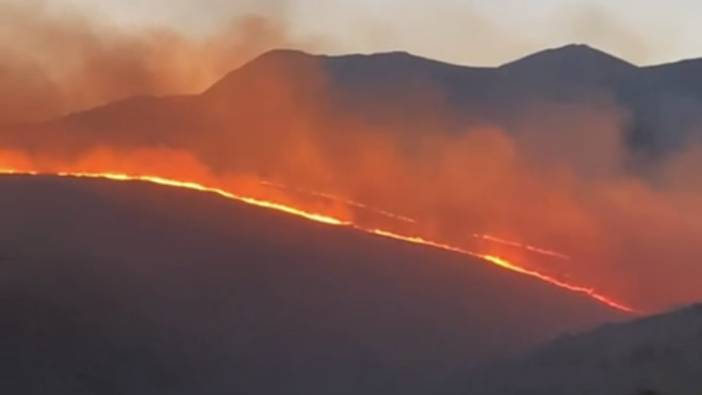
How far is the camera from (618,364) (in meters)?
25.8

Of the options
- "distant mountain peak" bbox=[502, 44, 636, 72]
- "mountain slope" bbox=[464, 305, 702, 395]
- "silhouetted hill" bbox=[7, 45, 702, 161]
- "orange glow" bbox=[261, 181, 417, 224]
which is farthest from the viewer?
"distant mountain peak" bbox=[502, 44, 636, 72]

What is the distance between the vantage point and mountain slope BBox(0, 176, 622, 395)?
2788 cm

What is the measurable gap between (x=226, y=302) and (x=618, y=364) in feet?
27.3

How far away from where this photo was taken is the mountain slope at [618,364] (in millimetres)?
24797

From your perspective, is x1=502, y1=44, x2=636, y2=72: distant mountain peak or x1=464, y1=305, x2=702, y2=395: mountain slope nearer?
x1=464, y1=305, x2=702, y2=395: mountain slope

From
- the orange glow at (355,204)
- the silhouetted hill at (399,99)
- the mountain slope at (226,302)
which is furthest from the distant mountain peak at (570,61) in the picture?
the mountain slope at (226,302)

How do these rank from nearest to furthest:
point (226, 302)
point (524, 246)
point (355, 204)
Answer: point (226, 302) < point (524, 246) < point (355, 204)

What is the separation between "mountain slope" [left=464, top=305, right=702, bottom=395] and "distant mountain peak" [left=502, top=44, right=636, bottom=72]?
44.2m

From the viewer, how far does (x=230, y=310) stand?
30.7m

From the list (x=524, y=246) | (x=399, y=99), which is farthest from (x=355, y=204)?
(x=399, y=99)

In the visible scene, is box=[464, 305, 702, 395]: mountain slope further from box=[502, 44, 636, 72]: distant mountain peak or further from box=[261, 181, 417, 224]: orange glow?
box=[502, 44, 636, 72]: distant mountain peak

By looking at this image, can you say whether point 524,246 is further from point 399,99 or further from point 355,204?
point 399,99

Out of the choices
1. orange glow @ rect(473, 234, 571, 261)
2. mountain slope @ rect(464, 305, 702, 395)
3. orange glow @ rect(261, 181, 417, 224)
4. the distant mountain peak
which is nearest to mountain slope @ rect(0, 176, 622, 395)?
mountain slope @ rect(464, 305, 702, 395)

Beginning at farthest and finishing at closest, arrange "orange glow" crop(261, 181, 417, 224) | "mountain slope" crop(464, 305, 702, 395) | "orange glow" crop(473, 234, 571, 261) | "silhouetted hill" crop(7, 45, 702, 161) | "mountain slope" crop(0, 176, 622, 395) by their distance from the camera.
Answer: "silhouetted hill" crop(7, 45, 702, 161), "orange glow" crop(261, 181, 417, 224), "orange glow" crop(473, 234, 571, 261), "mountain slope" crop(0, 176, 622, 395), "mountain slope" crop(464, 305, 702, 395)
